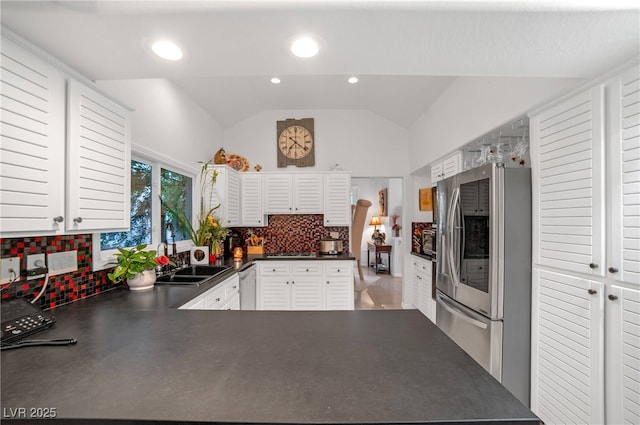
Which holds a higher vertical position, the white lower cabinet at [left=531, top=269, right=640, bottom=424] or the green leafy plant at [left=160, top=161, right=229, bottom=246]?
the green leafy plant at [left=160, top=161, right=229, bottom=246]

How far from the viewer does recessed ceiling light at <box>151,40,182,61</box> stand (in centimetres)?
117

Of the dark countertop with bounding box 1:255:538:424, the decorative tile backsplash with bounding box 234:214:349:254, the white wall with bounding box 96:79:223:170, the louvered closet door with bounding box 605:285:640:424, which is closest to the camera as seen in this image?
the dark countertop with bounding box 1:255:538:424

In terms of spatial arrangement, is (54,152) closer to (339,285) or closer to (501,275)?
(501,275)

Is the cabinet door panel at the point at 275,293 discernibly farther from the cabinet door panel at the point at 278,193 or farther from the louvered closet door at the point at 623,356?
the louvered closet door at the point at 623,356

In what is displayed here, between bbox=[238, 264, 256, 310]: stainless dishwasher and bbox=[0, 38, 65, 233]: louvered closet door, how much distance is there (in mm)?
1949

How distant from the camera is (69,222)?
1230 millimetres

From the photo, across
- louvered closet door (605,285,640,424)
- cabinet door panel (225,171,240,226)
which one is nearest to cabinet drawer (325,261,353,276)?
cabinet door panel (225,171,240,226)

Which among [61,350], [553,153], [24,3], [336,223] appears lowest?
[61,350]

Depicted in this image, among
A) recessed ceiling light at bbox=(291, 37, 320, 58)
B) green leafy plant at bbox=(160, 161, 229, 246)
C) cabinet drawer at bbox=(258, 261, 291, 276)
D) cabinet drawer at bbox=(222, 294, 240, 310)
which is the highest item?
recessed ceiling light at bbox=(291, 37, 320, 58)

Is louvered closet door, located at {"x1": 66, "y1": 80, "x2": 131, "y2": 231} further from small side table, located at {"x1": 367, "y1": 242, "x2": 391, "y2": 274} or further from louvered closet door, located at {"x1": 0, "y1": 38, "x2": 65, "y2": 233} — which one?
small side table, located at {"x1": 367, "y1": 242, "x2": 391, "y2": 274}

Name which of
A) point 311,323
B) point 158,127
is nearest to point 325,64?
point 311,323

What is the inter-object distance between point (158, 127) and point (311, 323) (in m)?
2.47

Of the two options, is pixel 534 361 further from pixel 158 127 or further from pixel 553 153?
pixel 158 127

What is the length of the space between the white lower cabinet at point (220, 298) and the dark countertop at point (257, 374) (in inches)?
26.6
